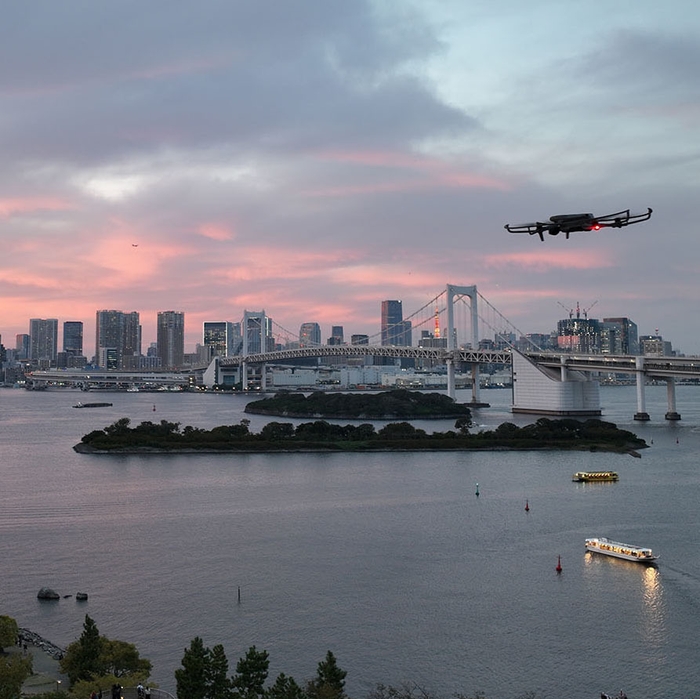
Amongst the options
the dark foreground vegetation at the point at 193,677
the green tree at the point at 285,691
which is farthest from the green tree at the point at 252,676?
the green tree at the point at 285,691

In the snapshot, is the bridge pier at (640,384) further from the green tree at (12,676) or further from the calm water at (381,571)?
the green tree at (12,676)

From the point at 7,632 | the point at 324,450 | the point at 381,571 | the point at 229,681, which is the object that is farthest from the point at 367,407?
the point at 229,681

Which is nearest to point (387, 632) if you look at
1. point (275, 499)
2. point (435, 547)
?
point (435, 547)

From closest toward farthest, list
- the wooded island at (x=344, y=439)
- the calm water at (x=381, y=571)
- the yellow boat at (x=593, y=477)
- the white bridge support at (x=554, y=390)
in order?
the calm water at (x=381, y=571) < the yellow boat at (x=593, y=477) < the wooded island at (x=344, y=439) < the white bridge support at (x=554, y=390)

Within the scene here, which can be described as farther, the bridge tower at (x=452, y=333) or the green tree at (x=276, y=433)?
the bridge tower at (x=452, y=333)

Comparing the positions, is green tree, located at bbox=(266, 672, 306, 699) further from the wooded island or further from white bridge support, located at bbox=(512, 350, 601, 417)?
white bridge support, located at bbox=(512, 350, 601, 417)
